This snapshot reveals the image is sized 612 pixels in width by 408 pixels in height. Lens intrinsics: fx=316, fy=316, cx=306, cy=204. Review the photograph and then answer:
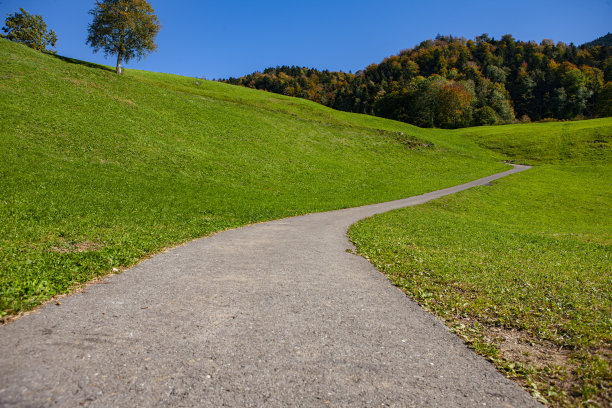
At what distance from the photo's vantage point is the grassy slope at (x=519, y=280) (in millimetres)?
5930

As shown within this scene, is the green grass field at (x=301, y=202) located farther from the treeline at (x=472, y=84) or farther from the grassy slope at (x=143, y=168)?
the treeline at (x=472, y=84)

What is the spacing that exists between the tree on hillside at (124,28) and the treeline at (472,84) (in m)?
80.4

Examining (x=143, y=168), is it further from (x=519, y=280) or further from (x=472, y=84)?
(x=472, y=84)

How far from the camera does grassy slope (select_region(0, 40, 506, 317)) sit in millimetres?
11641

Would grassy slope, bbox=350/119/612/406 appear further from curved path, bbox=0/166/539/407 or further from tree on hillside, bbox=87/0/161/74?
tree on hillside, bbox=87/0/161/74

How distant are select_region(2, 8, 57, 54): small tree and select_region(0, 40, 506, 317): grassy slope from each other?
187ft

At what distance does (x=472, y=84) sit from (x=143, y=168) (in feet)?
379

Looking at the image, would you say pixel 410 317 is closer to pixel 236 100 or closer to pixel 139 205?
pixel 139 205

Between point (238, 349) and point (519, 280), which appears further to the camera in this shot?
point (519, 280)

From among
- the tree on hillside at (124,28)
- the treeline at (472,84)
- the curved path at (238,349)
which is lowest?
the curved path at (238,349)

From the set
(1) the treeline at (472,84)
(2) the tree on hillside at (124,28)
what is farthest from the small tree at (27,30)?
(1) the treeline at (472,84)


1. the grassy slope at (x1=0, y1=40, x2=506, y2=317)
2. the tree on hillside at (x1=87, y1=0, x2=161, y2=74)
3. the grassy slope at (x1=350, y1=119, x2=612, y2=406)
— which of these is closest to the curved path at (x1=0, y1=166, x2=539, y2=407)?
the grassy slope at (x1=350, y1=119, x2=612, y2=406)

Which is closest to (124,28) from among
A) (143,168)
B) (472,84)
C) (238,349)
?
(143,168)

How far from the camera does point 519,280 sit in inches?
431
